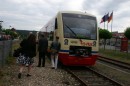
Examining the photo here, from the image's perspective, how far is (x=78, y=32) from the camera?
17.7 m

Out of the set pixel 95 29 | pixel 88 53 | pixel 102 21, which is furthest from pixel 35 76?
pixel 102 21

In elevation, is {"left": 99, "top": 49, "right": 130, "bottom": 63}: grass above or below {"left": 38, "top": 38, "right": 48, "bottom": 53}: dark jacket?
below

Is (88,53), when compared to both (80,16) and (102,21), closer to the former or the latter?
(80,16)

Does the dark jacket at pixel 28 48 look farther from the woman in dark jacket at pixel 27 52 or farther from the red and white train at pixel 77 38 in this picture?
the red and white train at pixel 77 38

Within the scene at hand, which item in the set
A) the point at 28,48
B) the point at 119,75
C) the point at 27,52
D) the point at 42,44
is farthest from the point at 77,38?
the point at 27,52

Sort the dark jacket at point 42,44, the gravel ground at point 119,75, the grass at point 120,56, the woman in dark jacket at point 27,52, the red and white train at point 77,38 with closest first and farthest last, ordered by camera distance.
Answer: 1. the woman in dark jacket at point 27,52
2. the gravel ground at point 119,75
3. the red and white train at point 77,38
4. the dark jacket at point 42,44
5. the grass at point 120,56

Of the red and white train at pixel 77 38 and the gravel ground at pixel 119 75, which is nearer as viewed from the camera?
the gravel ground at pixel 119 75

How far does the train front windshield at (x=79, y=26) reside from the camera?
57.8 ft

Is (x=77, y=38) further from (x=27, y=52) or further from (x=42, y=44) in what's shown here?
(x=27, y=52)

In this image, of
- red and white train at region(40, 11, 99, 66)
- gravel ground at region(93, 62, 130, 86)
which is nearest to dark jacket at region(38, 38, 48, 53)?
red and white train at region(40, 11, 99, 66)

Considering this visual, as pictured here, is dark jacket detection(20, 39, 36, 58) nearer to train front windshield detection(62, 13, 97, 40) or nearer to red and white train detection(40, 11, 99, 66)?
red and white train detection(40, 11, 99, 66)

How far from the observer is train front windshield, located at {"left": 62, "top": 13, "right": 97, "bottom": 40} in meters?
17.6

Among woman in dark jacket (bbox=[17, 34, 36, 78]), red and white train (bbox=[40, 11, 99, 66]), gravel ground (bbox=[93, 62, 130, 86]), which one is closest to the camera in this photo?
woman in dark jacket (bbox=[17, 34, 36, 78])

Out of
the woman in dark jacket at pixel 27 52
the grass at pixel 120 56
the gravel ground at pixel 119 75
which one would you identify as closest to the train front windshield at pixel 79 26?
the gravel ground at pixel 119 75
